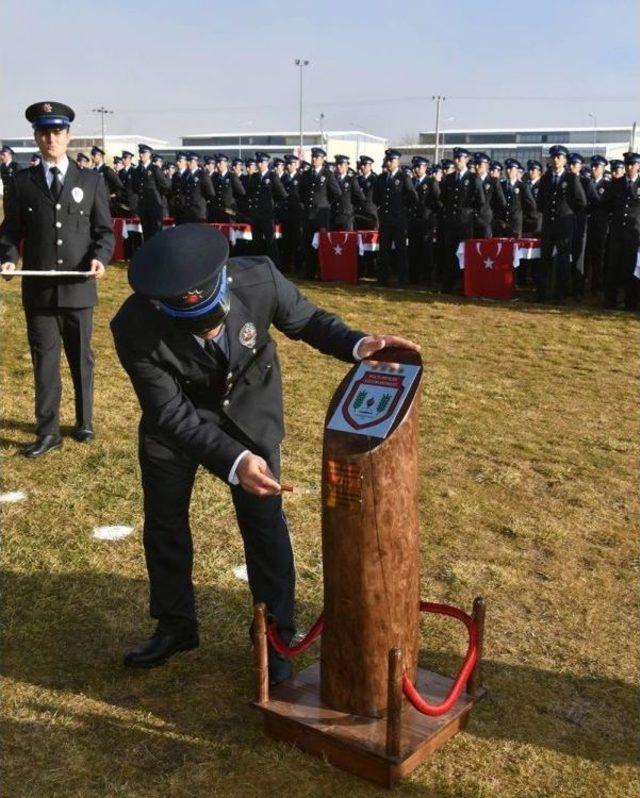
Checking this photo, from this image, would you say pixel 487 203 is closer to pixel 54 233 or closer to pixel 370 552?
pixel 54 233

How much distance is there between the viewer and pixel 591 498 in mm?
5086

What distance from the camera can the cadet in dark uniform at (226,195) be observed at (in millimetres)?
15688

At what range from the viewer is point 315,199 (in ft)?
46.0

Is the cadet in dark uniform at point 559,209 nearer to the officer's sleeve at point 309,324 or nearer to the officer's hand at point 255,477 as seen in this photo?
the officer's sleeve at point 309,324

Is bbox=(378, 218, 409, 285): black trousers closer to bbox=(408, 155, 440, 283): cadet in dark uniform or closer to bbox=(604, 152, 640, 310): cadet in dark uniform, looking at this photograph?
bbox=(408, 155, 440, 283): cadet in dark uniform

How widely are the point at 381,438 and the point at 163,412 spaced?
75cm

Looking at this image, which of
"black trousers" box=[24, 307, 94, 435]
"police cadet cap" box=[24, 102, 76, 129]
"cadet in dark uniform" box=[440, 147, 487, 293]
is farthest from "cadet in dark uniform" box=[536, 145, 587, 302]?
"police cadet cap" box=[24, 102, 76, 129]

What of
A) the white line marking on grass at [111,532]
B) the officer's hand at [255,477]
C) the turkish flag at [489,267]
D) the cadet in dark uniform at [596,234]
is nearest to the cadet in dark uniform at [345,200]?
the turkish flag at [489,267]

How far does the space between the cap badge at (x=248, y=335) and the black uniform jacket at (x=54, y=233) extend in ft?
9.44

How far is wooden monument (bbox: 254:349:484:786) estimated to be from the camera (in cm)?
266

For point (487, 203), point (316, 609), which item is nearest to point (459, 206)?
point (487, 203)

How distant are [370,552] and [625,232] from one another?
9419 mm

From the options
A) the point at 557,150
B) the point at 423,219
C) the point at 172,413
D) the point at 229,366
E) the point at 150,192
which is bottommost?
the point at 172,413

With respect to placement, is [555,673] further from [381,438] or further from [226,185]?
[226,185]
